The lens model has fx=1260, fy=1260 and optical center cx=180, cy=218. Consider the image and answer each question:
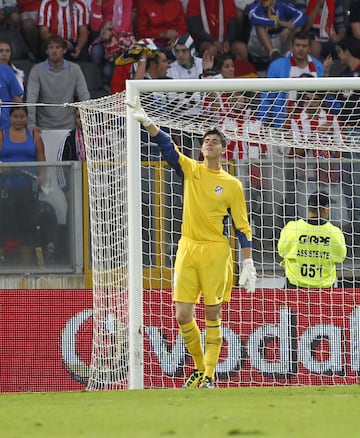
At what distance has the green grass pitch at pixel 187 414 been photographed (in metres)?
6.96

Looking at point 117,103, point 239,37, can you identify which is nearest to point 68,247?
point 117,103

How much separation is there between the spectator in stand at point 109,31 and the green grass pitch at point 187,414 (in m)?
7.74

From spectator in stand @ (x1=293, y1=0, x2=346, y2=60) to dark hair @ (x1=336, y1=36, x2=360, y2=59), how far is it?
835mm

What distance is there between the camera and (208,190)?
1109cm

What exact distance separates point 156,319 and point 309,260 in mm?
1701

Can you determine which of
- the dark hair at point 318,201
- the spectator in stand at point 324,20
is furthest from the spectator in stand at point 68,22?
the dark hair at point 318,201

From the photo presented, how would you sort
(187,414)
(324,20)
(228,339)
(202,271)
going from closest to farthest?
(187,414) < (202,271) < (228,339) < (324,20)

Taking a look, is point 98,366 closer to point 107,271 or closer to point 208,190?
point 107,271

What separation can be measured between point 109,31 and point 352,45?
10.7ft

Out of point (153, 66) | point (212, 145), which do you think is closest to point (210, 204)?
point (212, 145)

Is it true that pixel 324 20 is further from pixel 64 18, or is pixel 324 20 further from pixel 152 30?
pixel 64 18

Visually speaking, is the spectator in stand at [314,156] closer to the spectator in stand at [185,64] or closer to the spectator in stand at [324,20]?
the spectator in stand at [185,64]

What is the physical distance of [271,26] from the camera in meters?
17.4

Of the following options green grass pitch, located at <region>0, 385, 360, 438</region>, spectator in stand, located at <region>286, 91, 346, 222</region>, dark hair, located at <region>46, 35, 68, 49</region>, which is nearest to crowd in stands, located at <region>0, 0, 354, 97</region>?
dark hair, located at <region>46, 35, 68, 49</region>
